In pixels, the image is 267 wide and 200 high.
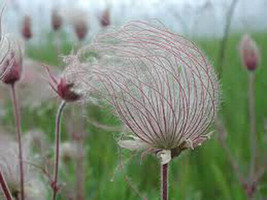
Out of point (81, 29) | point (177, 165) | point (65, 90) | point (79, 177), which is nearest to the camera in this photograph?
point (65, 90)

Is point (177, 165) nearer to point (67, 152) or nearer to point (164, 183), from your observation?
point (67, 152)

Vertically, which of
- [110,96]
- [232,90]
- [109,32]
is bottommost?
[232,90]

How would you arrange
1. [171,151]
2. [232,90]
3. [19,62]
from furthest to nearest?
[232,90]
[19,62]
[171,151]

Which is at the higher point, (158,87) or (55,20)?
(158,87)

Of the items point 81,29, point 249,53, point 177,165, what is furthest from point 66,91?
point 177,165

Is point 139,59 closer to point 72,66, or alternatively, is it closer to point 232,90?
point 72,66

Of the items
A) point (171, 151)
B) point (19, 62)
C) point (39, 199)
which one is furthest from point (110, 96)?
point (39, 199)

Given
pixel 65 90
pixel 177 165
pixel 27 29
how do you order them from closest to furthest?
pixel 65 90, pixel 27 29, pixel 177 165
